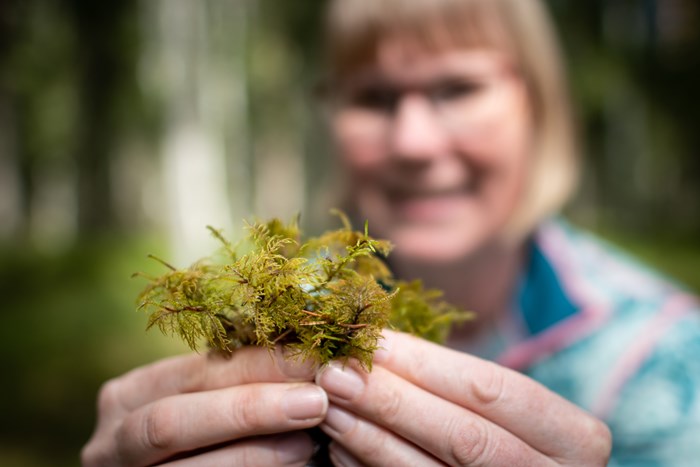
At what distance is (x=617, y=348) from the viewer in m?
3.09

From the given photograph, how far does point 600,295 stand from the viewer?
3.24 metres

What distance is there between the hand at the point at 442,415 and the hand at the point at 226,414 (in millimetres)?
77

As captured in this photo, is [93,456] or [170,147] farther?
[170,147]

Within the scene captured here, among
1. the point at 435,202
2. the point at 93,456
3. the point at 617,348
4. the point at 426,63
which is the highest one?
the point at 426,63

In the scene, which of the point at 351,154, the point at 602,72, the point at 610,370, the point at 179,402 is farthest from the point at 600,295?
the point at 602,72

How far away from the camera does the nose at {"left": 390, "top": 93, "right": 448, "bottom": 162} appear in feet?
10.1

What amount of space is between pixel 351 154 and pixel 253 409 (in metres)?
2.26

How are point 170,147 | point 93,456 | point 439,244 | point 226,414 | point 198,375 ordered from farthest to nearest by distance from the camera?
point 170,147 < point 439,244 < point 93,456 < point 198,375 < point 226,414

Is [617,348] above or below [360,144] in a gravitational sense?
below

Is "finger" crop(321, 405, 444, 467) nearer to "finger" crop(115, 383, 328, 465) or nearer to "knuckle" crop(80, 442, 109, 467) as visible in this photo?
"finger" crop(115, 383, 328, 465)

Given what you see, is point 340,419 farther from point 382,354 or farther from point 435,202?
point 435,202

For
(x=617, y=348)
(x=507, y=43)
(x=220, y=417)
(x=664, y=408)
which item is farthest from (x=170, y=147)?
(x=220, y=417)

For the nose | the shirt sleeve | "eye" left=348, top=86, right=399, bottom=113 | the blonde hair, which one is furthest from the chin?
the shirt sleeve

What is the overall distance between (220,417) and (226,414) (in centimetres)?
2
